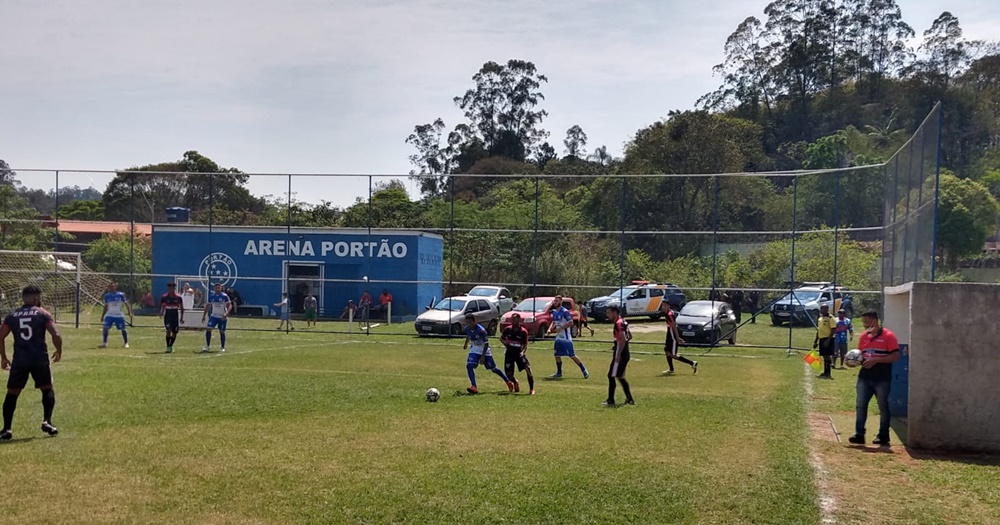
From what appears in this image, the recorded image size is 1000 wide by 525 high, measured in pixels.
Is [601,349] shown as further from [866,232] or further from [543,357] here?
[866,232]

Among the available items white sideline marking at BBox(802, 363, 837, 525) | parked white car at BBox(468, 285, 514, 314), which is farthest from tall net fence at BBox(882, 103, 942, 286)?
parked white car at BBox(468, 285, 514, 314)

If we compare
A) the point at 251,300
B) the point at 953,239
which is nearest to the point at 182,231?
the point at 251,300

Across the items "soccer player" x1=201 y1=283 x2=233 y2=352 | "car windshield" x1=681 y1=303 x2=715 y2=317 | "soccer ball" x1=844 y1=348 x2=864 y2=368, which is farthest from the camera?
"car windshield" x1=681 y1=303 x2=715 y2=317

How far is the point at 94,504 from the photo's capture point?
7871 millimetres

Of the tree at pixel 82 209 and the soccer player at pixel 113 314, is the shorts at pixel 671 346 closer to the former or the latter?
the soccer player at pixel 113 314

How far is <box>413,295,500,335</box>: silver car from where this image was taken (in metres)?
29.8

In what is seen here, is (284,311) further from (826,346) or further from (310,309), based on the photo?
(826,346)

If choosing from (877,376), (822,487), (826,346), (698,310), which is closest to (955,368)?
(877,376)

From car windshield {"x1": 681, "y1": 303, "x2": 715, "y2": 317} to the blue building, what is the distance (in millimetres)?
10173

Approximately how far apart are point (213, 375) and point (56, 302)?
17215 mm

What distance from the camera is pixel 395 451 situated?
1027cm

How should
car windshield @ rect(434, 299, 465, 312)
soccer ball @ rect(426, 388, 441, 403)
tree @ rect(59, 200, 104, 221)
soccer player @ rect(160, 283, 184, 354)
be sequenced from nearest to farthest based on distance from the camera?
soccer ball @ rect(426, 388, 441, 403)
soccer player @ rect(160, 283, 184, 354)
car windshield @ rect(434, 299, 465, 312)
tree @ rect(59, 200, 104, 221)

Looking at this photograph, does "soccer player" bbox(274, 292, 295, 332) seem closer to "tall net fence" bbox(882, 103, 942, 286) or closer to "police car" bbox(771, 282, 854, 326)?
"police car" bbox(771, 282, 854, 326)

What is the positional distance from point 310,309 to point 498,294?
7051 millimetres
